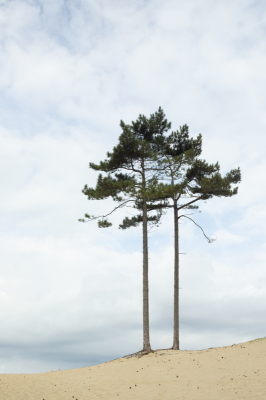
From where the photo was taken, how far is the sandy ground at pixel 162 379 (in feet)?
45.6

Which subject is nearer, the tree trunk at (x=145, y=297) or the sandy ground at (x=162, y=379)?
the sandy ground at (x=162, y=379)

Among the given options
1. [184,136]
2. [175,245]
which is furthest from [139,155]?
[175,245]

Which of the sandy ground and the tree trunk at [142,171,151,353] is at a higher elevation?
the tree trunk at [142,171,151,353]

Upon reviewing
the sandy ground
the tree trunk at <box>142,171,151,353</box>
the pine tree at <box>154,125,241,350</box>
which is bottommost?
the sandy ground

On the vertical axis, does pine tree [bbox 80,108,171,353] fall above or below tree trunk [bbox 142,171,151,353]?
above

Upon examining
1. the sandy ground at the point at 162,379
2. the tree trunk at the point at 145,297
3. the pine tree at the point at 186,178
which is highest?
the pine tree at the point at 186,178

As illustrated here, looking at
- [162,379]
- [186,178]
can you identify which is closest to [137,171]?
[186,178]

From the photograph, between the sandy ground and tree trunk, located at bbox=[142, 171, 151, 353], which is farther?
tree trunk, located at bbox=[142, 171, 151, 353]

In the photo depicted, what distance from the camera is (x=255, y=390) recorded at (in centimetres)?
1345

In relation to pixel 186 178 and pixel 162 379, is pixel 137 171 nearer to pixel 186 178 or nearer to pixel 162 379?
pixel 186 178

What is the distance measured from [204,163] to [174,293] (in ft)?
31.7

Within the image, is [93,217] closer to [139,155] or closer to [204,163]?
[139,155]

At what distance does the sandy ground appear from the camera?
13.9 metres

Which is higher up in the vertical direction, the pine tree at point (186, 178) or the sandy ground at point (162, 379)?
the pine tree at point (186, 178)
